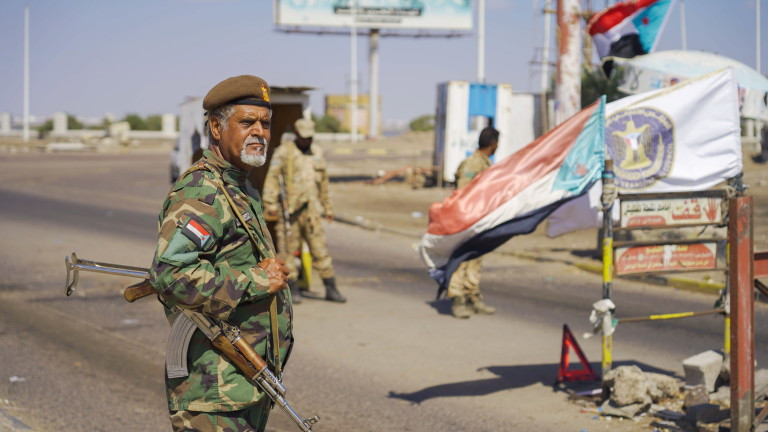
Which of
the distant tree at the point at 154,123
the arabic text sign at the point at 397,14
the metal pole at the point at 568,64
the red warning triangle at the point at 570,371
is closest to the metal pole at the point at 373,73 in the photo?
the arabic text sign at the point at 397,14

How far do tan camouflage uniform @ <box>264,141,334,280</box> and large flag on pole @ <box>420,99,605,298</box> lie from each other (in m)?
3.45

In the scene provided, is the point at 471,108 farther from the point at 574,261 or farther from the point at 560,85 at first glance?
the point at 574,261

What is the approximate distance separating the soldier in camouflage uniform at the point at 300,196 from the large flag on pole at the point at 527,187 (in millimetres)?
3445

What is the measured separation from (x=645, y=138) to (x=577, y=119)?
500mm

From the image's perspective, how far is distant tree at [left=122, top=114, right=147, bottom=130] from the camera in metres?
75.9

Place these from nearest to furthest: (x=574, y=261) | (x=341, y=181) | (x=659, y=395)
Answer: (x=659, y=395), (x=574, y=261), (x=341, y=181)

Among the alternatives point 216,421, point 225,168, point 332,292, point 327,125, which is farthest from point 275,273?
point 327,125

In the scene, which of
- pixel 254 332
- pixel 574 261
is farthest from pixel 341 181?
pixel 254 332

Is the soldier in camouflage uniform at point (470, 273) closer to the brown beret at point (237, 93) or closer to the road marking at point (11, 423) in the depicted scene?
the road marking at point (11, 423)

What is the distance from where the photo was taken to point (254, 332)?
3.06m

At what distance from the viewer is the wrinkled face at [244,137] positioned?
3.08 metres

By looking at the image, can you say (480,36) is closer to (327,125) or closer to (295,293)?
(295,293)

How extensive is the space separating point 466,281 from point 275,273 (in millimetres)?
6080

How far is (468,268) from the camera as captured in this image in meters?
8.96
